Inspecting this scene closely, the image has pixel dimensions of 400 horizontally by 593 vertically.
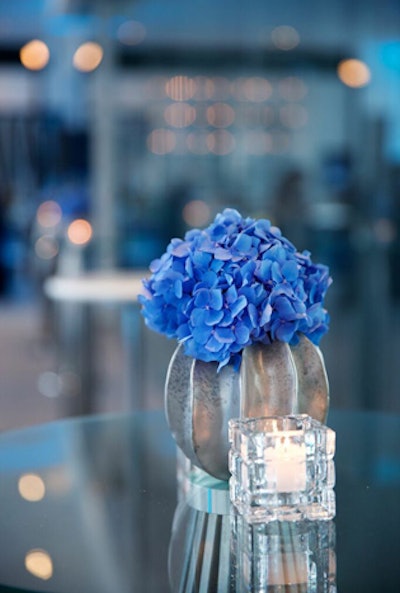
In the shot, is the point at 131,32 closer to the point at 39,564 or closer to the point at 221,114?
the point at 221,114

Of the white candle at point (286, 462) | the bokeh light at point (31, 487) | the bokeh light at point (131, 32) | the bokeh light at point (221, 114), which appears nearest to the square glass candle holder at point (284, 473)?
the white candle at point (286, 462)

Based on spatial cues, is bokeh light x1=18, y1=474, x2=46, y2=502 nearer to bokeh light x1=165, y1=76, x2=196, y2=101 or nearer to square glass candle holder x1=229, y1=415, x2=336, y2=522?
square glass candle holder x1=229, y1=415, x2=336, y2=522

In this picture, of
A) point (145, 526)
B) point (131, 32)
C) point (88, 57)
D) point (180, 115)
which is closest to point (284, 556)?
point (145, 526)

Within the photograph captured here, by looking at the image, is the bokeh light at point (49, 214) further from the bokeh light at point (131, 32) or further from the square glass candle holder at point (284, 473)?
the square glass candle holder at point (284, 473)

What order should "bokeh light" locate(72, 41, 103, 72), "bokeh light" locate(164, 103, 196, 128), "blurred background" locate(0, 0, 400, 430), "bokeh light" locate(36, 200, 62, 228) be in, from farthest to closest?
"bokeh light" locate(36, 200, 62, 228) → "bokeh light" locate(72, 41, 103, 72) → "bokeh light" locate(164, 103, 196, 128) → "blurred background" locate(0, 0, 400, 430)

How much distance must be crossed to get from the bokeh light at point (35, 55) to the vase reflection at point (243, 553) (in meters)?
7.46

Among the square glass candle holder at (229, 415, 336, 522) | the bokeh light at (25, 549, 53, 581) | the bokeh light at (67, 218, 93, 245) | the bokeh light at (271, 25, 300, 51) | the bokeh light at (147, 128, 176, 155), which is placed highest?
the bokeh light at (271, 25, 300, 51)

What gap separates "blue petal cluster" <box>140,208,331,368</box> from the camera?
4.04ft

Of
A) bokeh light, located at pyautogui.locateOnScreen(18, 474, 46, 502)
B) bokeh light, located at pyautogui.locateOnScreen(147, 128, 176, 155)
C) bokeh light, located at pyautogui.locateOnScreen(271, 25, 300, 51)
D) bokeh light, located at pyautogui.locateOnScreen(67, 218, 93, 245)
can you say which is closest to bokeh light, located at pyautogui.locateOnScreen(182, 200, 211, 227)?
bokeh light, located at pyautogui.locateOnScreen(147, 128, 176, 155)

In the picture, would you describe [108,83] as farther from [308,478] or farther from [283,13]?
[308,478]

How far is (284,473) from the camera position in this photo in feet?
3.69

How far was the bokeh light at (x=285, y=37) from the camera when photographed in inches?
268

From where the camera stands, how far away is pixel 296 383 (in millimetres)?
1273

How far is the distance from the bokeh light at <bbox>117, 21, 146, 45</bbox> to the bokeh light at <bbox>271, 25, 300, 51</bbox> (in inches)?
34.9
